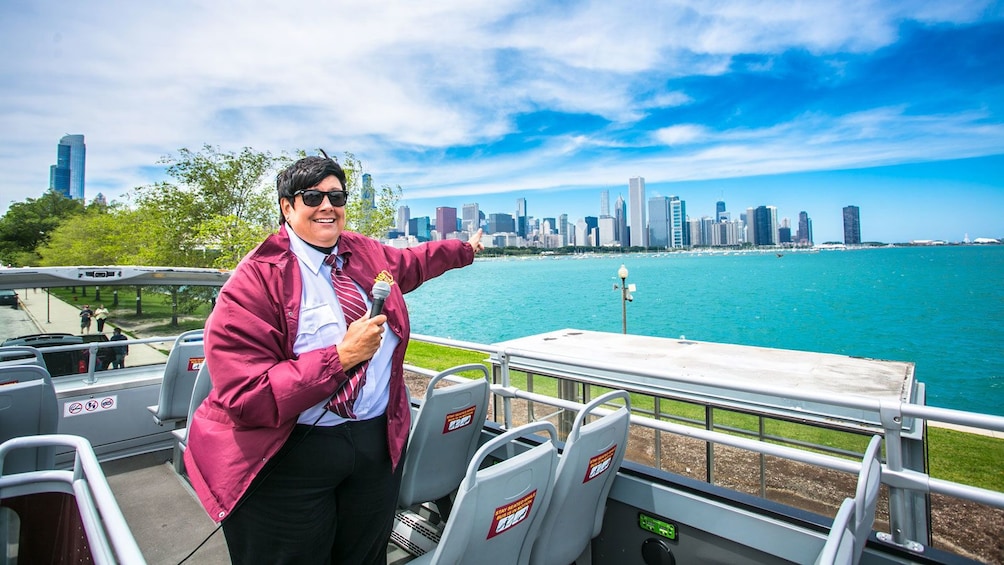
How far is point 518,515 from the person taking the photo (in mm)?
2090

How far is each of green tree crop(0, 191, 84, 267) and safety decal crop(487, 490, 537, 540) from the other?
49518 millimetres

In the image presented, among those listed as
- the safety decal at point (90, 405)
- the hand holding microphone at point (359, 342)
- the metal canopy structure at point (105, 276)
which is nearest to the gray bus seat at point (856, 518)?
the hand holding microphone at point (359, 342)

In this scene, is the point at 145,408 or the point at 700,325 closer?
the point at 145,408

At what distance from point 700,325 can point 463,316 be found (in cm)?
2829

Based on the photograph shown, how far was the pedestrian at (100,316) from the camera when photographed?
5.73m

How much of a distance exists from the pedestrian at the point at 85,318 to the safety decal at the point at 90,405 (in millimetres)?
1172

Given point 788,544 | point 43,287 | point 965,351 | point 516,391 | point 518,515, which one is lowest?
point 965,351

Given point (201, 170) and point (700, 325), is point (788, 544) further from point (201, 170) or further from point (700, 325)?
point (700, 325)

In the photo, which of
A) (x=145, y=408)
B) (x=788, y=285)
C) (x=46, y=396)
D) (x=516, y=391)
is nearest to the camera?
(x=46, y=396)

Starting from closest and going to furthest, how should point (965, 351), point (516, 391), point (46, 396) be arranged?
point (46, 396), point (516, 391), point (965, 351)

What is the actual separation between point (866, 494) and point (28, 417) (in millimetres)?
4311

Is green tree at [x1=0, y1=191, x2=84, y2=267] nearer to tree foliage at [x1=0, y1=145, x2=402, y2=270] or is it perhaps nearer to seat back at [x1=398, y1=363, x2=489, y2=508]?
tree foliage at [x1=0, y1=145, x2=402, y2=270]

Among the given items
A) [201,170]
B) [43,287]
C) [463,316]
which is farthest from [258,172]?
[463,316]

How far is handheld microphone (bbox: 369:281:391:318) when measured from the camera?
1753 mm
